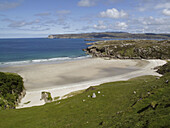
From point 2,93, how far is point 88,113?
1180 inches

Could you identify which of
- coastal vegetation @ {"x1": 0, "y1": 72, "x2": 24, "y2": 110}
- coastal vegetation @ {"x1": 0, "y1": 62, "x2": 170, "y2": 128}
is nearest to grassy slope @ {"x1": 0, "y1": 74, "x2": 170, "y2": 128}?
coastal vegetation @ {"x1": 0, "y1": 62, "x2": 170, "y2": 128}

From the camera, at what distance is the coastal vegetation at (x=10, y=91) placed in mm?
38625

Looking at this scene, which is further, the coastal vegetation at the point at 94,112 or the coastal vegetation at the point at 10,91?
the coastal vegetation at the point at 10,91

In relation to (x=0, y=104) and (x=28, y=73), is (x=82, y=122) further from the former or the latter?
(x=28, y=73)

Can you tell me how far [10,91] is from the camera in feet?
141

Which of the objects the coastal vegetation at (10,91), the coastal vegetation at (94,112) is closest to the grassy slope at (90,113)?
the coastal vegetation at (94,112)

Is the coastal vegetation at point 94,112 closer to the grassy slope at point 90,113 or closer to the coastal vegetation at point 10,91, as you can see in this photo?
the grassy slope at point 90,113

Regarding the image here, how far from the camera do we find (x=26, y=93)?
5072 cm

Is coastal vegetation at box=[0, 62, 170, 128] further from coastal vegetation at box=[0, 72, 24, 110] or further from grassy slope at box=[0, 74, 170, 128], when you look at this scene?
coastal vegetation at box=[0, 72, 24, 110]

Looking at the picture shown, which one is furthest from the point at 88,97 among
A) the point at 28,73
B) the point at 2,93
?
the point at 28,73

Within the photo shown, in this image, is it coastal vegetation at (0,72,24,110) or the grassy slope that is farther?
coastal vegetation at (0,72,24,110)

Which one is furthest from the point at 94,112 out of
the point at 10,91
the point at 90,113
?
the point at 10,91

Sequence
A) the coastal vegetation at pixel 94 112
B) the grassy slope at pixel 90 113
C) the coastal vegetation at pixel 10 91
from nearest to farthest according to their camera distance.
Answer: the coastal vegetation at pixel 94 112
the grassy slope at pixel 90 113
the coastal vegetation at pixel 10 91

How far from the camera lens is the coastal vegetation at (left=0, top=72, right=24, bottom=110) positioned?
38625mm
